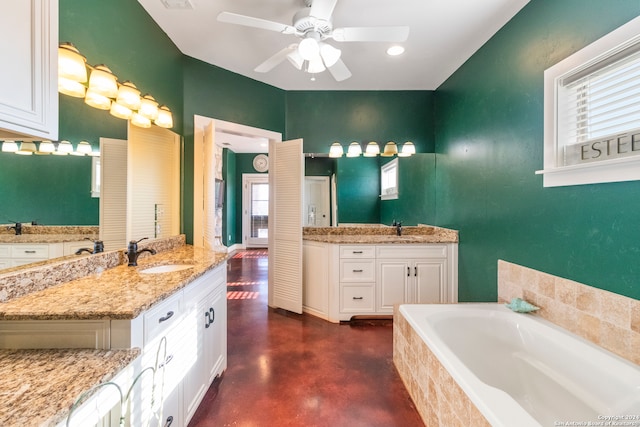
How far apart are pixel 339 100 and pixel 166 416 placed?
3339 mm

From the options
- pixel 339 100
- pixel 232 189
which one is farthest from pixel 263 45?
pixel 232 189

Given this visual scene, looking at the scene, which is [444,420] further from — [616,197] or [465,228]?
[465,228]

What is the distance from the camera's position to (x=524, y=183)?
6.35 ft

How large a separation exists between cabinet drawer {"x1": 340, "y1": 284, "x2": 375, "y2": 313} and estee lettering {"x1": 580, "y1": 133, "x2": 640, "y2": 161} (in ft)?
6.75

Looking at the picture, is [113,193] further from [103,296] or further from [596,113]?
[596,113]

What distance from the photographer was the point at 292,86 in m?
3.30

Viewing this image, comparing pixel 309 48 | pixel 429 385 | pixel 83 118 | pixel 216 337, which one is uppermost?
pixel 309 48

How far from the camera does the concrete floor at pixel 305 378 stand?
1631 mm

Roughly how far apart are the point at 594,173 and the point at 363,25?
1.88 metres

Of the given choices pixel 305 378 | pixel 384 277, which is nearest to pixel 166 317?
pixel 305 378

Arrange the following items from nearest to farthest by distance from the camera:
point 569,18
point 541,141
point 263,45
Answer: point 569,18
point 541,141
point 263,45

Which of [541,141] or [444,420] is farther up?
[541,141]

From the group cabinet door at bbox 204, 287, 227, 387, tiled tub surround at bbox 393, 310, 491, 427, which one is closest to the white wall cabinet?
tiled tub surround at bbox 393, 310, 491, 427

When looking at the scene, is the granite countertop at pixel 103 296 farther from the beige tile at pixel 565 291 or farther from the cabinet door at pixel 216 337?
the beige tile at pixel 565 291
